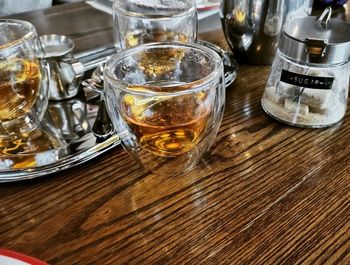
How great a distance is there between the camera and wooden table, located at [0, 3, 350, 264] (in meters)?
0.41

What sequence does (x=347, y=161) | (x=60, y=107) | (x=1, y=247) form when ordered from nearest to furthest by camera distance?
(x=1, y=247)
(x=347, y=161)
(x=60, y=107)

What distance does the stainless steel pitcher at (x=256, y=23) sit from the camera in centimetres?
71

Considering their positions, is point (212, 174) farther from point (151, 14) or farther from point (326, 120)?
point (151, 14)

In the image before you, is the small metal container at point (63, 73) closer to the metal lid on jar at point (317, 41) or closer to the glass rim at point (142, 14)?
the glass rim at point (142, 14)

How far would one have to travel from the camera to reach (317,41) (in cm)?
53

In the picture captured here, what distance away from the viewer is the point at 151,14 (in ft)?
2.40

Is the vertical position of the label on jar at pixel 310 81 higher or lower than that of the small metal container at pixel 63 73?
higher

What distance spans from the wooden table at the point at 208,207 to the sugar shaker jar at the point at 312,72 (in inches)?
1.0

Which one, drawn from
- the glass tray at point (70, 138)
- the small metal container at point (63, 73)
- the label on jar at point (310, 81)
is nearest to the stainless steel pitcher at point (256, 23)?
the glass tray at point (70, 138)

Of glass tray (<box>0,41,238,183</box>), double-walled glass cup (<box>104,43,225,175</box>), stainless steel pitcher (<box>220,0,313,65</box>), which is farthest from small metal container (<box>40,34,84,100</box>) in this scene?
stainless steel pitcher (<box>220,0,313,65</box>)

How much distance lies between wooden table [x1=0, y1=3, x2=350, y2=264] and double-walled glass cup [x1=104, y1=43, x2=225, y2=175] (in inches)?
1.2

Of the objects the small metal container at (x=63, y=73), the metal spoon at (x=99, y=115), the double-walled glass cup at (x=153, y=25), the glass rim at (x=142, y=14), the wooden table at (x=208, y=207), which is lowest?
the wooden table at (x=208, y=207)

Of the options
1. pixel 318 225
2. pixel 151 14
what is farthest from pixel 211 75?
pixel 151 14

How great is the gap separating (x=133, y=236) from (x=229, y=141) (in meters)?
0.21
